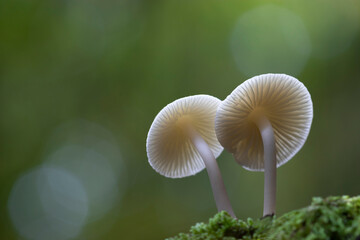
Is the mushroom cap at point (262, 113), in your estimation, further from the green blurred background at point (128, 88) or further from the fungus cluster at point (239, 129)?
the green blurred background at point (128, 88)

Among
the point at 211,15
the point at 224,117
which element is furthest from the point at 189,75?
the point at 224,117

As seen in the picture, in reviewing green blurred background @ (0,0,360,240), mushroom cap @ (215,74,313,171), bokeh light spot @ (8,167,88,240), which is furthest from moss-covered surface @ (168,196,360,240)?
bokeh light spot @ (8,167,88,240)

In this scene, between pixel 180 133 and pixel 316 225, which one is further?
pixel 180 133

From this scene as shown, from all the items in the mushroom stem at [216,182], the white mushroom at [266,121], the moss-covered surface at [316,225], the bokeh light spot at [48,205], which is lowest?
the moss-covered surface at [316,225]

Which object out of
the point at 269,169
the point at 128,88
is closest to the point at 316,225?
the point at 269,169

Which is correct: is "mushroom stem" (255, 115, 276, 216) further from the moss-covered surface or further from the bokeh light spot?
the bokeh light spot

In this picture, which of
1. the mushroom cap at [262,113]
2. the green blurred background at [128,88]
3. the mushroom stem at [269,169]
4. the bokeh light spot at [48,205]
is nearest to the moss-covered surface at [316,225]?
the mushroom stem at [269,169]

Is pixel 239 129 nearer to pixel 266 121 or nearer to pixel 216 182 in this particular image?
pixel 266 121

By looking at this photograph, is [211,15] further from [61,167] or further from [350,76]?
[61,167]
